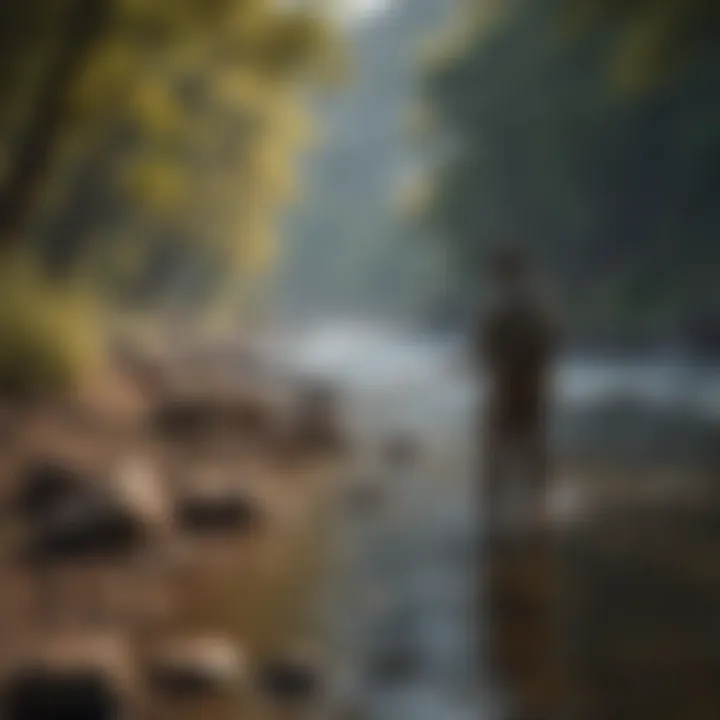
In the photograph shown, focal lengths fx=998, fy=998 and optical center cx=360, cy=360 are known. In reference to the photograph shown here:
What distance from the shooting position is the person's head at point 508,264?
133cm

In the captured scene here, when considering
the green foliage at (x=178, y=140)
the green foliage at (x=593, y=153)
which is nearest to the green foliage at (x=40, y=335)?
the green foliage at (x=178, y=140)

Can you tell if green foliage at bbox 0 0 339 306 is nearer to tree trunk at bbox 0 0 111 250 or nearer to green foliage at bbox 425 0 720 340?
tree trunk at bbox 0 0 111 250

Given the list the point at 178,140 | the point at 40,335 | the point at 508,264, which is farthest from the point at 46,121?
the point at 508,264

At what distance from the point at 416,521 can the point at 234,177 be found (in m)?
0.59

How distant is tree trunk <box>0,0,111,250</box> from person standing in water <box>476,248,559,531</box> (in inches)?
26.5

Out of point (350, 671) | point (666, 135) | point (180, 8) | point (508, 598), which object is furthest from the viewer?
point (180, 8)

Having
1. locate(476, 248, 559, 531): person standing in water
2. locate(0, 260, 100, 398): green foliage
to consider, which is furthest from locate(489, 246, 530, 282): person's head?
locate(0, 260, 100, 398): green foliage

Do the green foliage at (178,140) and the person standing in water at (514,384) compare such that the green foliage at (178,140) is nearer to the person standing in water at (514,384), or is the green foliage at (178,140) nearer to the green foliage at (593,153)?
the green foliage at (593,153)

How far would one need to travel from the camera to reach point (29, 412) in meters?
1.41

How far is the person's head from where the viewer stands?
1326mm

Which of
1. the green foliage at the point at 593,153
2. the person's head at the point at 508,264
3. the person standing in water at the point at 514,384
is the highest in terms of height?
the green foliage at the point at 593,153

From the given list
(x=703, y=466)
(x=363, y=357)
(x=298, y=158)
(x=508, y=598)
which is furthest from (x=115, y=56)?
(x=703, y=466)

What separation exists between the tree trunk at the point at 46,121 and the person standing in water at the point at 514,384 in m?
0.67

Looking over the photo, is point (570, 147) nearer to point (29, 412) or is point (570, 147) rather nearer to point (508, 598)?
point (508, 598)
